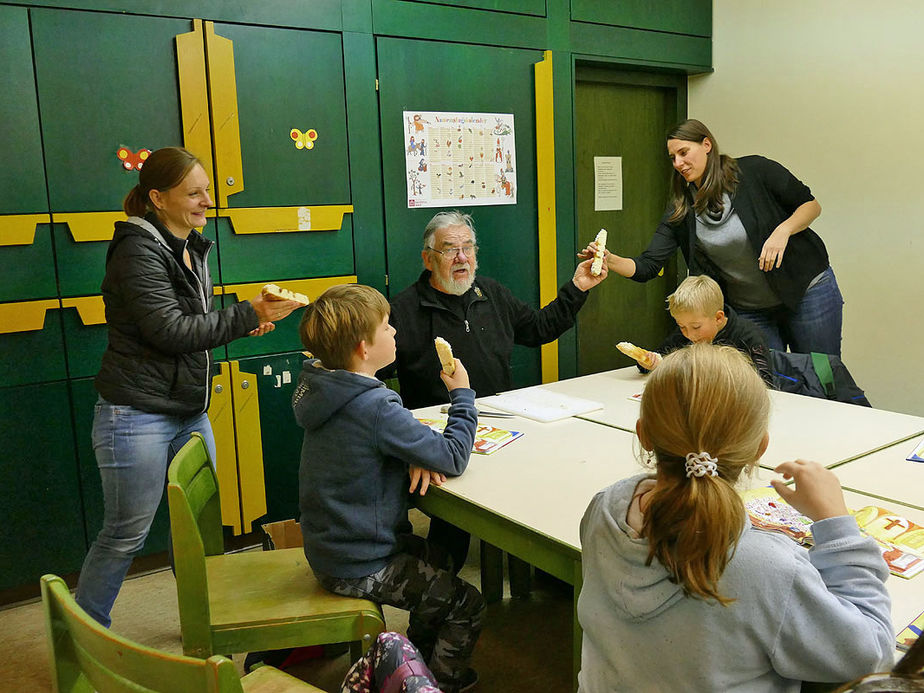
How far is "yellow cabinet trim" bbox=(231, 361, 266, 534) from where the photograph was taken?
10.8ft

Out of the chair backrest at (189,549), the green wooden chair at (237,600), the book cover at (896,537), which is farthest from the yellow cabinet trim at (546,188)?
the book cover at (896,537)

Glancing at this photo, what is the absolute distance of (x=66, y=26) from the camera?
2.86 m

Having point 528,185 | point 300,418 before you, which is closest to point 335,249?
point 528,185

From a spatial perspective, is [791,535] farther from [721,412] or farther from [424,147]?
[424,147]

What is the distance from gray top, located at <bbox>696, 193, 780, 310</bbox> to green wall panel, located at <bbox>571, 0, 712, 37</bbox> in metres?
1.45

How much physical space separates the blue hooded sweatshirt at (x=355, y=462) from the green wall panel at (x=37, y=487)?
147cm

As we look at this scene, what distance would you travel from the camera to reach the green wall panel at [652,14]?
4.14 metres

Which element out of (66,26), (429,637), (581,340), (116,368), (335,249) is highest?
(66,26)

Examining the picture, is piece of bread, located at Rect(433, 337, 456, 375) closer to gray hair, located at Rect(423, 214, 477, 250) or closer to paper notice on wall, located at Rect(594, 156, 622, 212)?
gray hair, located at Rect(423, 214, 477, 250)

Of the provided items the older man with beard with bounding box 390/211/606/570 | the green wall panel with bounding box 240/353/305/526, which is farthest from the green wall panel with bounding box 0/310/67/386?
the older man with beard with bounding box 390/211/606/570

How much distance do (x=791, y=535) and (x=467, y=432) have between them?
78 centimetres

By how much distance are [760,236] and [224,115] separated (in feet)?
6.99

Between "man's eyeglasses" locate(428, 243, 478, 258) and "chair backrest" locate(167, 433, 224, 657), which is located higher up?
"man's eyeglasses" locate(428, 243, 478, 258)

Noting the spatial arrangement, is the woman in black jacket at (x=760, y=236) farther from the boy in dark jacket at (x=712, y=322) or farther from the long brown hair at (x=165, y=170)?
the long brown hair at (x=165, y=170)
